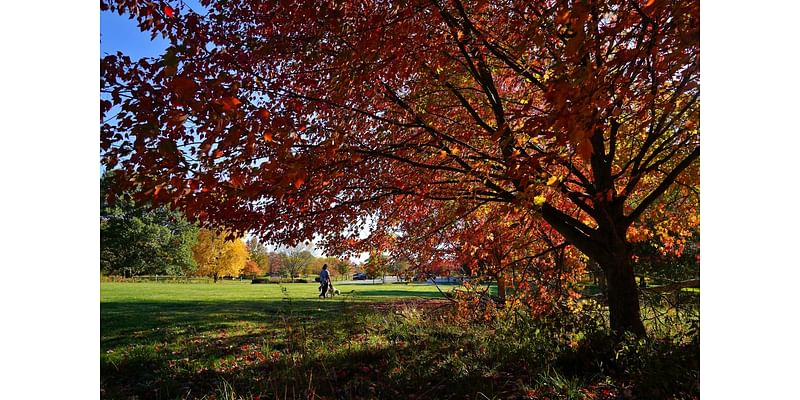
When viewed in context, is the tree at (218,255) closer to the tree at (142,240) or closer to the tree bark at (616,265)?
the tree at (142,240)

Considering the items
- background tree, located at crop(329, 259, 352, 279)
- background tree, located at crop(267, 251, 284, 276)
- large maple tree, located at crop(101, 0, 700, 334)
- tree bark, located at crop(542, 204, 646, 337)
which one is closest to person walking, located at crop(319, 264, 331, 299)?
background tree, located at crop(329, 259, 352, 279)

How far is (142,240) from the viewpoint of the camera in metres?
4.11

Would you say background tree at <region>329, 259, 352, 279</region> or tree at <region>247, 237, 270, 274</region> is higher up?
tree at <region>247, 237, 270, 274</region>

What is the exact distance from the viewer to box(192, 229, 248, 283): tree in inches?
204

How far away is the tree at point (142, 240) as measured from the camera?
3717 millimetres

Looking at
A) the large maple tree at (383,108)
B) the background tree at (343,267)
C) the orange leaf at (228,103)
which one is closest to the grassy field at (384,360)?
the large maple tree at (383,108)

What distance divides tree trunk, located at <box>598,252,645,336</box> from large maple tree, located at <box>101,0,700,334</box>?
0.04 ft

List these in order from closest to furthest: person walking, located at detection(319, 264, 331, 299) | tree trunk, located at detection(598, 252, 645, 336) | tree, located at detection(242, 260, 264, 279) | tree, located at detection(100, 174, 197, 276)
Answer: tree trunk, located at detection(598, 252, 645, 336) → tree, located at detection(100, 174, 197, 276) → tree, located at detection(242, 260, 264, 279) → person walking, located at detection(319, 264, 331, 299)

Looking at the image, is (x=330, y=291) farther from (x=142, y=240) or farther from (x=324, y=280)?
(x=142, y=240)

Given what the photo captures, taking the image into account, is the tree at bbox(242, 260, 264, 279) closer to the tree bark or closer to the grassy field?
the grassy field

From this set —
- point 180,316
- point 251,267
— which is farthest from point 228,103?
point 180,316

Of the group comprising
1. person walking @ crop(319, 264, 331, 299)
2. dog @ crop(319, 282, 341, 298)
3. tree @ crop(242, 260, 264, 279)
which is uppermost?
tree @ crop(242, 260, 264, 279)
